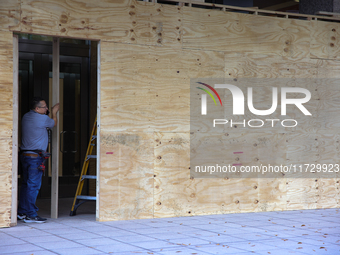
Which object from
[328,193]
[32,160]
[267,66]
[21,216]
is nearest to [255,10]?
[267,66]

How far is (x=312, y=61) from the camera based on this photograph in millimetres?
8602

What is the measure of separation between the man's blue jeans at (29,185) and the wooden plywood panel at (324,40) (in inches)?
211

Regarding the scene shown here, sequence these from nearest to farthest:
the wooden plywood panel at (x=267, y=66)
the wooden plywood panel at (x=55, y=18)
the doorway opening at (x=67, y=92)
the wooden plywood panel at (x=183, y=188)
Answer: the wooden plywood panel at (x=55, y=18) < the wooden plywood panel at (x=183, y=188) < the wooden plywood panel at (x=267, y=66) < the doorway opening at (x=67, y=92)

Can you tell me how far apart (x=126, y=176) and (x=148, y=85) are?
150 centimetres

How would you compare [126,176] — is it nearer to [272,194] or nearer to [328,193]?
[272,194]

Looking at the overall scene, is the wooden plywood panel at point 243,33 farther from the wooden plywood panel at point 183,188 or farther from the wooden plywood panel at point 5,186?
the wooden plywood panel at point 5,186

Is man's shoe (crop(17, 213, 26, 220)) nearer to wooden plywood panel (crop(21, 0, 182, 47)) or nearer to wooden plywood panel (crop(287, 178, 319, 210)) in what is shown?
wooden plywood panel (crop(21, 0, 182, 47))

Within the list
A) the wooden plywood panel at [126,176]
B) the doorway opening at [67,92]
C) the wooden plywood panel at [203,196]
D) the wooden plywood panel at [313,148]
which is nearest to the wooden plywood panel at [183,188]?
the wooden plywood panel at [203,196]

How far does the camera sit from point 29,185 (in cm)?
699

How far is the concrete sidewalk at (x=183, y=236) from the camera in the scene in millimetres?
5203

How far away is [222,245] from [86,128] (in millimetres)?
5633

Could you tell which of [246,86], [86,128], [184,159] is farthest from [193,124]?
[86,128]

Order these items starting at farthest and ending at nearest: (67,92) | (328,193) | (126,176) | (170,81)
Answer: (67,92)
(328,193)
(170,81)
(126,176)

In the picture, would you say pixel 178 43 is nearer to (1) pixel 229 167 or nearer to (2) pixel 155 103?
(2) pixel 155 103
